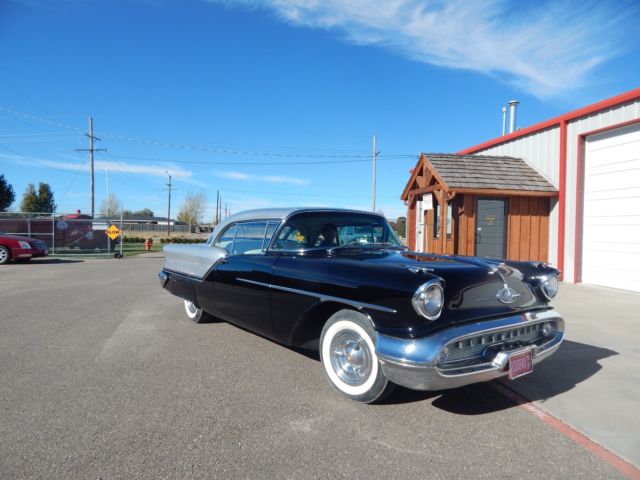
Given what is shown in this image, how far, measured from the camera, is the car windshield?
3.97m

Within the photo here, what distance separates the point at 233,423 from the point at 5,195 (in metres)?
54.8

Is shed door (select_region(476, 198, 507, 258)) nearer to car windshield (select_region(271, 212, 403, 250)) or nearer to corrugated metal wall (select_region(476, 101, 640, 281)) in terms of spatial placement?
corrugated metal wall (select_region(476, 101, 640, 281))

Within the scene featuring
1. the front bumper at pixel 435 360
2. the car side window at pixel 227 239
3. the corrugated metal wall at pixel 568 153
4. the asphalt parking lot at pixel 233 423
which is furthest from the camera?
the corrugated metal wall at pixel 568 153

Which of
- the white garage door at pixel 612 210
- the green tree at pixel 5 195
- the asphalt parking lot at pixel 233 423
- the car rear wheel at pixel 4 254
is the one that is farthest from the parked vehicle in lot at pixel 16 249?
the green tree at pixel 5 195

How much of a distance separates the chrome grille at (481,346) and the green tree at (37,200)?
210 feet

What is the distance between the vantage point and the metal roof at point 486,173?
30.8ft

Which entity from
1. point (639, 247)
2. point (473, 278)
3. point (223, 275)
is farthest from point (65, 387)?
point (639, 247)

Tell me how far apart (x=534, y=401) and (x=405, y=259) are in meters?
1.44

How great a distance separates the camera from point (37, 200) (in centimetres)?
5647

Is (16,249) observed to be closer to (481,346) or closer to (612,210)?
(481,346)

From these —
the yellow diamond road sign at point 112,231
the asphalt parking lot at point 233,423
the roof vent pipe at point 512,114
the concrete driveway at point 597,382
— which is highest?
the roof vent pipe at point 512,114

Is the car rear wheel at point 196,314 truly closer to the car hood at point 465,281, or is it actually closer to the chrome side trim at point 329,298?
the chrome side trim at point 329,298

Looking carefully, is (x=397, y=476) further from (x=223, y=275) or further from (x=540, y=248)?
(x=540, y=248)

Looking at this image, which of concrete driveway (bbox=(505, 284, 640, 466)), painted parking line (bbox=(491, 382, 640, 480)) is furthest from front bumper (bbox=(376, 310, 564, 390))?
concrete driveway (bbox=(505, 284, 640, 466))
